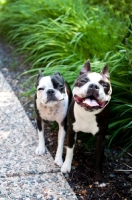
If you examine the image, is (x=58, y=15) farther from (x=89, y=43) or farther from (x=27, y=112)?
(x=27, y=112)

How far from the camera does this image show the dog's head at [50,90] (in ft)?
10.4

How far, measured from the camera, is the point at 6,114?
4.33 metres

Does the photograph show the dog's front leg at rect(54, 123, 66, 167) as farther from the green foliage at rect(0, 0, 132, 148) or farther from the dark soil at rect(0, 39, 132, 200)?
the green foliage at rect(0, 0, 132, 148)

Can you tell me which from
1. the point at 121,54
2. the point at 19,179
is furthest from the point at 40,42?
the point at 19,179

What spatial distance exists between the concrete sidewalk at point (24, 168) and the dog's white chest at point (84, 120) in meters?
0.53

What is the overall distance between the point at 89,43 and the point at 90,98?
206cm

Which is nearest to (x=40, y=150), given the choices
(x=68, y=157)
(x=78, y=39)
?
(x=68, y=157)

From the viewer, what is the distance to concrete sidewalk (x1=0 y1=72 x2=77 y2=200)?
121 inches

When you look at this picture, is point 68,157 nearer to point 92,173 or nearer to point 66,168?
point 66,168

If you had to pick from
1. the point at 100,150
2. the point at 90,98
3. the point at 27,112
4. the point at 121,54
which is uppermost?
the point at 90,98

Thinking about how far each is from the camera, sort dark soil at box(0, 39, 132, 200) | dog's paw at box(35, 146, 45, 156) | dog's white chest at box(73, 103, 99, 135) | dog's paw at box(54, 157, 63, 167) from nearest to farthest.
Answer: dog's white chest at box(73, 103, 99, 135) → dark soil at box(0, 39, 132, 200) → dog's paw at box(54, 157, 63, 167) → dog's paw at box(35, 146, 45, 156)

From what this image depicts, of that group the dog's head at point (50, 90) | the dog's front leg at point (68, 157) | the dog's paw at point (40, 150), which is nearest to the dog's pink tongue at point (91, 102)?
the dog's head at point (50, 90)

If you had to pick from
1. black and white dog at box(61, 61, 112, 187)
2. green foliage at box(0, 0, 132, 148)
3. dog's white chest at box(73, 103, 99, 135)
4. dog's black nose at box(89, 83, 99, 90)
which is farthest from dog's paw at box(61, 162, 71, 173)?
dog's black nose at box(89, 83, 99, 90)

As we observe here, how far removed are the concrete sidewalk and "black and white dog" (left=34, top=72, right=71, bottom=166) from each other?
5.3 inches
